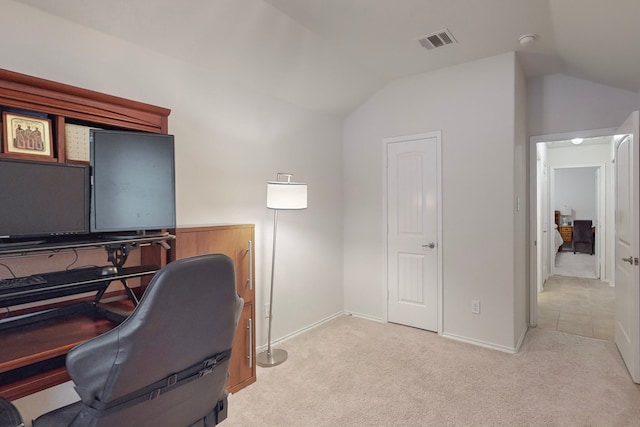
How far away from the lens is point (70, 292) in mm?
1630

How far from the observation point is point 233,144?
115 inches

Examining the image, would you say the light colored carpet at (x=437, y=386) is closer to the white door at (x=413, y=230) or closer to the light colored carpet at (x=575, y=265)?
the white door at (x=413, y=230)

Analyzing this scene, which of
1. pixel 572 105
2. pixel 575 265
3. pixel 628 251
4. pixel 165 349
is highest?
pixel 572 105

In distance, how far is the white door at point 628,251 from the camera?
254cm

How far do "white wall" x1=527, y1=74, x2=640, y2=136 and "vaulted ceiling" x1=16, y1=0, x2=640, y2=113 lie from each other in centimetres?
13

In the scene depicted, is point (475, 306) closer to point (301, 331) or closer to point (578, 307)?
point (301, 331)

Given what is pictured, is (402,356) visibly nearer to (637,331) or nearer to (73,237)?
(637,331)

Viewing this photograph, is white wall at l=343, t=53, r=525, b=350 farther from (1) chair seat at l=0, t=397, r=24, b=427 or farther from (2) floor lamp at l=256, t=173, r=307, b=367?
(1) chair seat at l=0, t=397, r=24, b=427

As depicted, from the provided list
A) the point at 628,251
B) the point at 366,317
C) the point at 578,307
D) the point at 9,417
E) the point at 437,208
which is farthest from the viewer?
the point at 578,307

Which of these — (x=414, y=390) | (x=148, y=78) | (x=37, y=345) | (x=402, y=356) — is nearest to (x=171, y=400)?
(x=37, y=345)

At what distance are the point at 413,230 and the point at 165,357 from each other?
3.06 meters

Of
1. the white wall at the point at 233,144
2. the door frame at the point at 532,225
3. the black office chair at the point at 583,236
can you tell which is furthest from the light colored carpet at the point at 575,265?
the white wall at the point at 233,144

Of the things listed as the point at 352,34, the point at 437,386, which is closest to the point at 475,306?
the point at 437,386

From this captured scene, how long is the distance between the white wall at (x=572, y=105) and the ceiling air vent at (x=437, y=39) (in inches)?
59.9
